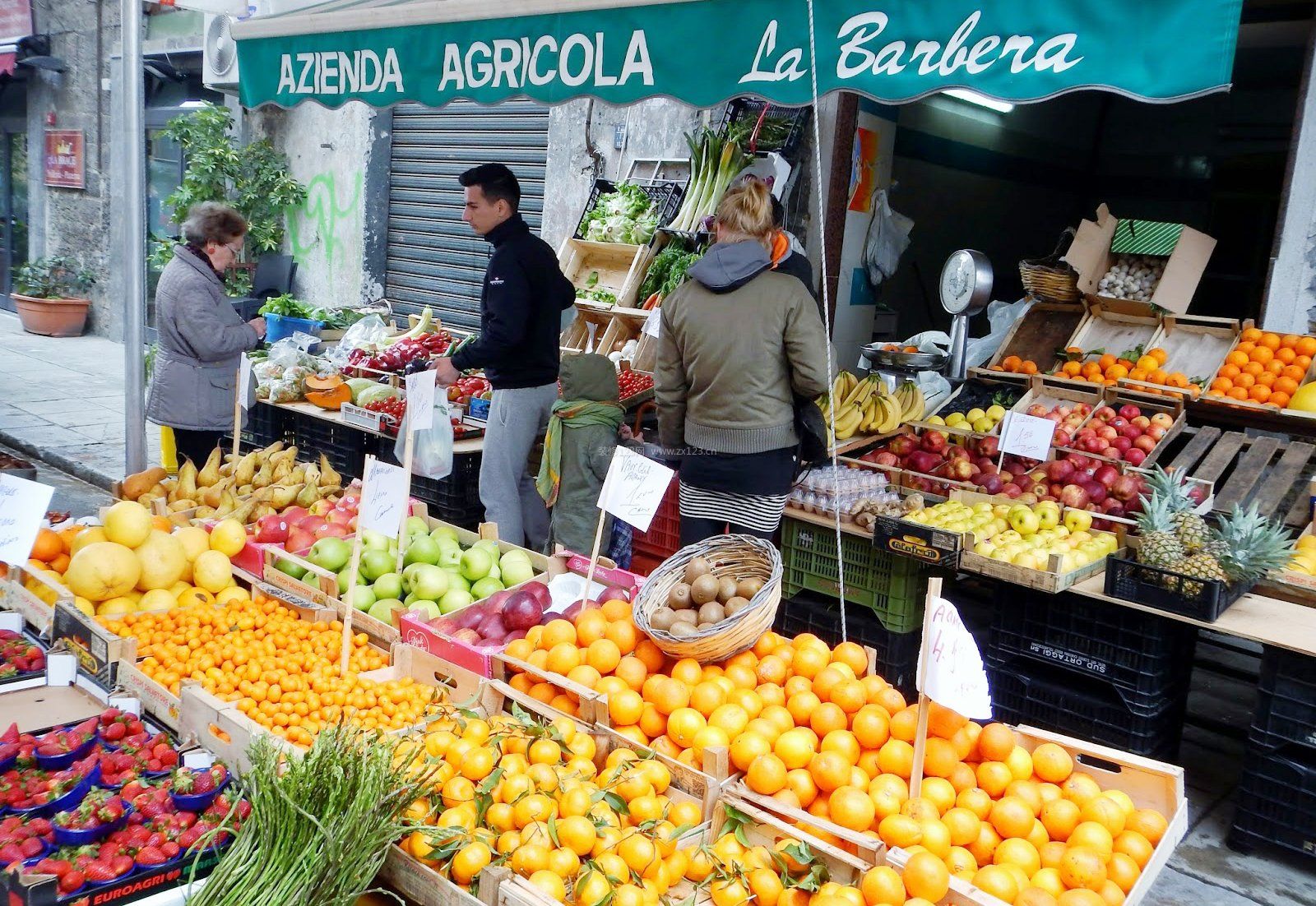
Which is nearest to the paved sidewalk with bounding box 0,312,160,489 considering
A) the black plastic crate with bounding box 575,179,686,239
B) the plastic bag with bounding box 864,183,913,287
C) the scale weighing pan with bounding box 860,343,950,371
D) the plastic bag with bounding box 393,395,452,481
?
the plastic bag with bounding box 393,395,452,481

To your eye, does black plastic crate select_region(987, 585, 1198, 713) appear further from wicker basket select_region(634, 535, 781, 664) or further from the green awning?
the green awning

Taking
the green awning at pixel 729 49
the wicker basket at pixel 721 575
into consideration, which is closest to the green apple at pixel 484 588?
the wicker basket at pixel 721 575

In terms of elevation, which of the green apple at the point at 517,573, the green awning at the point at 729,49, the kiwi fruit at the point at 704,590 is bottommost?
the green apple at the point at 517,573

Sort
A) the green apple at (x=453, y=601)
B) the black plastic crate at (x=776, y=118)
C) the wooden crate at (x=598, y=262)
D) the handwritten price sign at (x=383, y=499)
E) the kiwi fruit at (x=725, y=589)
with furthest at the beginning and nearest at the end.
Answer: the wooden crate at (x=598, y=262) < the black plastic crate at (x=776, y=118) < the green apple at (x=453, y=601) < the handwritten price sign at (x=383, y=499) < the kiwi fruit at (x=725, y=589)

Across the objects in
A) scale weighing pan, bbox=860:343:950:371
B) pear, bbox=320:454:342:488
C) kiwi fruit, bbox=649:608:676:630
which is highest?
scale weighing pan, bbox=860:343:950:371

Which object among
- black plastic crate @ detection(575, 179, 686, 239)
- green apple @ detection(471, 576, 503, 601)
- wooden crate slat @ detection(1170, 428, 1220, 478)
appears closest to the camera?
green apple @ detection(471, 576, 503, 601)

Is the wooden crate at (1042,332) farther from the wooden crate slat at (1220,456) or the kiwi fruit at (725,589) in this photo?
the kiwi fruit at (725,589)

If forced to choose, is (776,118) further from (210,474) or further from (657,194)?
(210,474)

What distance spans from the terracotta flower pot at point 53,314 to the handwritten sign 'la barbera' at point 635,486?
15232mm

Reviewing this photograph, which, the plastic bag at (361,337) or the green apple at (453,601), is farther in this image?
the plastic bag at (361,337)

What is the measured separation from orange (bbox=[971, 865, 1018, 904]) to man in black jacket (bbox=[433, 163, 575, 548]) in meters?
3.75

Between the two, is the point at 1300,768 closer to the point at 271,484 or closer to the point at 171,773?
the point at 171,773

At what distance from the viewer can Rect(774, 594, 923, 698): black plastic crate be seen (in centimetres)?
495

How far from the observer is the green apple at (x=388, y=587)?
155 inches
